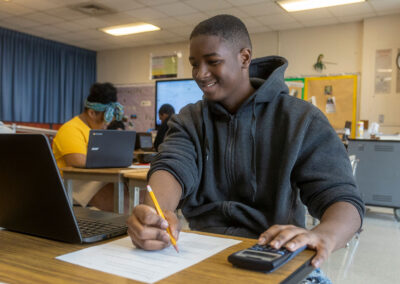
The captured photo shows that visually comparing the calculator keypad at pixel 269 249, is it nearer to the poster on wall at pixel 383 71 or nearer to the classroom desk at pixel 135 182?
the classroom desk at pixel 135 182

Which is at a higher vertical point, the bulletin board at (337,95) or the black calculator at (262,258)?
the bulletin board at (337,95)

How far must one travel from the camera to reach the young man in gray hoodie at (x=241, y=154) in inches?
39.2

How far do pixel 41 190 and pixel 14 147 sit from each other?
94 mm

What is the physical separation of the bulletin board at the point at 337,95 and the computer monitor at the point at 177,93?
2.11 meters

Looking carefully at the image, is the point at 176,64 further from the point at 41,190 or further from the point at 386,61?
the point at 41,190

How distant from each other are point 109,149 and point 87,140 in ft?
1.06

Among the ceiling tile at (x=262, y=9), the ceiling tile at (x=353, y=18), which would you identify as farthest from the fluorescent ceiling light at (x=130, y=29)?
the ceiling tile at (x=353, y=18)

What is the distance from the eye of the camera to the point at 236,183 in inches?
42.6

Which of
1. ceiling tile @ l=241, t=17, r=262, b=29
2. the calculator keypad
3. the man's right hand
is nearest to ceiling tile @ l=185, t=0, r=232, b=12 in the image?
ceiling tile @ l=241, t=17, r=262, b=29

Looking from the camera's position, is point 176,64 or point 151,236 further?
point 176,64

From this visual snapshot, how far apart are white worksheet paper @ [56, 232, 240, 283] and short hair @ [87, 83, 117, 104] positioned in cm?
231

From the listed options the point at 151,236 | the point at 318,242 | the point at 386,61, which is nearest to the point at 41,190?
the point at 151,236

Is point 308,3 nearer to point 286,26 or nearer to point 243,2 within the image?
point 243,2


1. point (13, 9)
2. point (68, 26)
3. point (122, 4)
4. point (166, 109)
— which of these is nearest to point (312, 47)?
point (166, 109)
